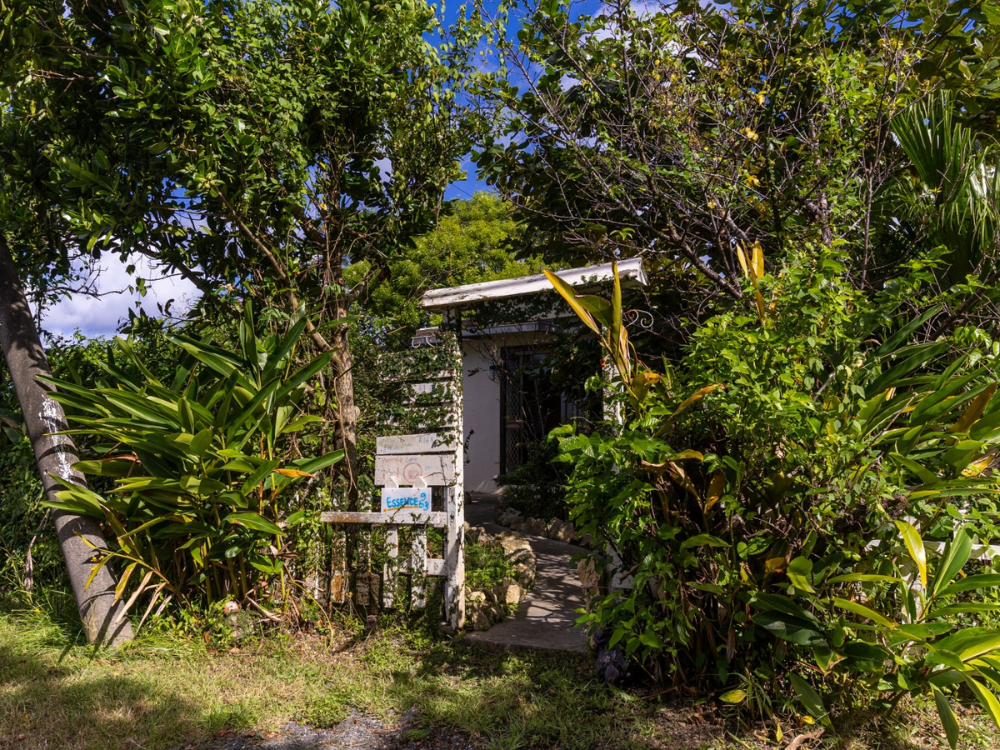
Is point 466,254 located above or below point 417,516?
above

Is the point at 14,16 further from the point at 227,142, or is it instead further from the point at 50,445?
the point at 50,445

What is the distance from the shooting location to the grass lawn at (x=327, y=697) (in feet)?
11.0

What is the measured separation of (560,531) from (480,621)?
3131 mm

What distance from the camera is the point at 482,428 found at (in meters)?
11.7

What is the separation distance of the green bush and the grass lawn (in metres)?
0.30

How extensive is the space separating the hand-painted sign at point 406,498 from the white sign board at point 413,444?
0.89 ft

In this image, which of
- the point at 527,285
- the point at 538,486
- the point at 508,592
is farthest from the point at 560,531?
the point at 527,285

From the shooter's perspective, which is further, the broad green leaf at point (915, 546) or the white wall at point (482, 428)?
the white wall at point (482, 428)

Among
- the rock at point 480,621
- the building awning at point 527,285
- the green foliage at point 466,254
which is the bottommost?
the rock at point 480,621

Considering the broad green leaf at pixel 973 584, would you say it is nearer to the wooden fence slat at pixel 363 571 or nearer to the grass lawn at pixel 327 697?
the grass lawn at pixel 327 697

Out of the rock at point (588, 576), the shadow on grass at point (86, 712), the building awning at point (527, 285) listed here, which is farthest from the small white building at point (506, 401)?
the shadow on grass at point (86, 712)

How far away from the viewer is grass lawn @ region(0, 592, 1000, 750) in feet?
11.0

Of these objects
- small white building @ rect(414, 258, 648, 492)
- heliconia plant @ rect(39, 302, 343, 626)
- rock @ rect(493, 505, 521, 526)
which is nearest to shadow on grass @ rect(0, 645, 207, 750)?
heliconia plant @ rect(39, 302, 343, 626)

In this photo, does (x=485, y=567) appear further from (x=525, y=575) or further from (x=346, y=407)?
(x=346, y=407)
